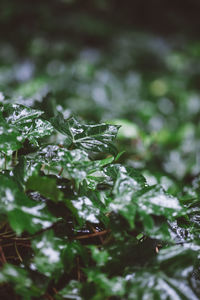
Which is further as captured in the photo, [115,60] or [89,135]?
[115,60]

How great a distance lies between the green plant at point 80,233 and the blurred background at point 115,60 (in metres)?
1.50

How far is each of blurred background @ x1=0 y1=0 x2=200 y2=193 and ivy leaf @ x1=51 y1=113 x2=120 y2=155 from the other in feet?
4.66

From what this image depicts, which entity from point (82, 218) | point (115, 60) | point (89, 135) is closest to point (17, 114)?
point (89, 135)

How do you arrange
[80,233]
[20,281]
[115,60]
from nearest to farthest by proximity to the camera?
[20,281] → [80,233] → [115,60]

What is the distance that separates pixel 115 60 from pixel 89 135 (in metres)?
3.23

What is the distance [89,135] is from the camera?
0.62 m

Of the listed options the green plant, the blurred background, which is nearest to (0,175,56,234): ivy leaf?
the green plant

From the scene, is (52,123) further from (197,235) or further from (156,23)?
(156,23)

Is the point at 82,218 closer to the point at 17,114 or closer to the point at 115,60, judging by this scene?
the point at 17,114

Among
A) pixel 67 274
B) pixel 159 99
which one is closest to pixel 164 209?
pixel 67 274

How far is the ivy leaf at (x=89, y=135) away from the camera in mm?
610

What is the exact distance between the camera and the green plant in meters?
0.44

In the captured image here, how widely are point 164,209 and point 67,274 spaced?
0.70 feet

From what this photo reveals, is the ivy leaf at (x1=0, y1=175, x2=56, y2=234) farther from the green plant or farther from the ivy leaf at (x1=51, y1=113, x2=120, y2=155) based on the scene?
the ivy leaf at (x1=51, y1=113, x2=120, y2=155)
